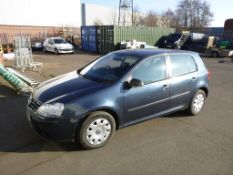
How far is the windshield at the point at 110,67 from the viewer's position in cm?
408

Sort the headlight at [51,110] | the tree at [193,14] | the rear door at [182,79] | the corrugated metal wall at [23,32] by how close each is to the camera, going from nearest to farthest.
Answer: the headlight at [51,110] < the rear door at [182,79] < the corrugated metal wall at [23,32] < the tree at [193,14]

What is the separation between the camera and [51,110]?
3443 millimetres

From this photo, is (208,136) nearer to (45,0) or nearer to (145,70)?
(145,70)

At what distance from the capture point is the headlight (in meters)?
3.41

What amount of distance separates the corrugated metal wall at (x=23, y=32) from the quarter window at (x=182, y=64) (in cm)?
2274

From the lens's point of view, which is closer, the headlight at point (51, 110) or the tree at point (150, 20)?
the headlight at point (51, 110)

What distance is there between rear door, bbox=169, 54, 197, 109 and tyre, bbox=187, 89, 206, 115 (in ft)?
0.55

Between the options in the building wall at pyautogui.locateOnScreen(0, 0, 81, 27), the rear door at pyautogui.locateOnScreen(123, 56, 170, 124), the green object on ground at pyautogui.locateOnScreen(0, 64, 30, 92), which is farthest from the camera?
the building wall at pyautogui.locateOnScreen(0, 0, 81, 27)

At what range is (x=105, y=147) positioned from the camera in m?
3.78

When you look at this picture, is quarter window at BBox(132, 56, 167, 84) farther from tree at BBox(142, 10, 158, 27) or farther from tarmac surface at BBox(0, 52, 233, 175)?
tree at BBox(142, 10, 158, 27)

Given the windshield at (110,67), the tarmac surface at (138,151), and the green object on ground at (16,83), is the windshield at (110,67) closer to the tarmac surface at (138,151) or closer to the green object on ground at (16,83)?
the tarmac surface at (138,151)

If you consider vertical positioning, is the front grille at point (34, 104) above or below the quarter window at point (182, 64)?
below

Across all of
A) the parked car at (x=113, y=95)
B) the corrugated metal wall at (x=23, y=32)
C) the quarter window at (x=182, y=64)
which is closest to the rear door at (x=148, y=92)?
the parked car at (x=113, y=95)

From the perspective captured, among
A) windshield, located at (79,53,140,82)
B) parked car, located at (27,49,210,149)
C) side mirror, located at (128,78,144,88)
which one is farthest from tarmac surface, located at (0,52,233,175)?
windshield, located at (79,53,140,82)
